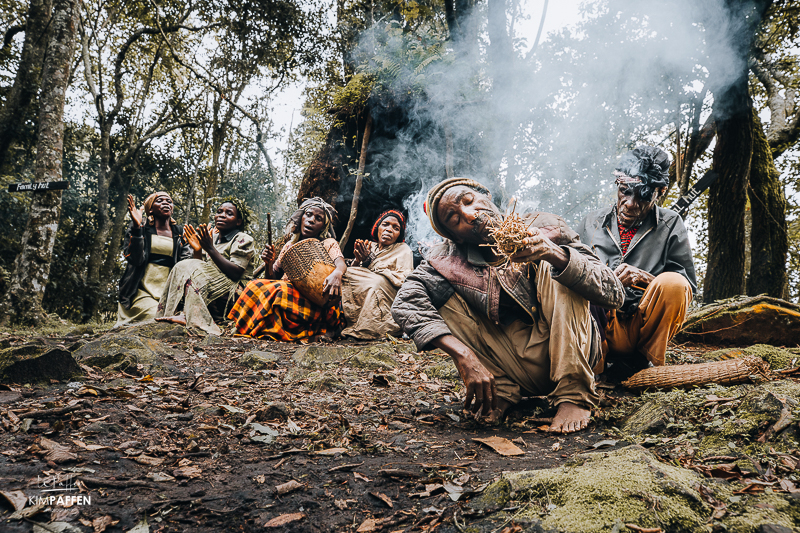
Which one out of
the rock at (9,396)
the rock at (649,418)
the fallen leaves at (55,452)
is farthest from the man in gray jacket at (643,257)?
the rock at (9,396)

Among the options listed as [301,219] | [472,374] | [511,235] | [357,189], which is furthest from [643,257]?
[357,189]

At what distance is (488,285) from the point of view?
2.77m

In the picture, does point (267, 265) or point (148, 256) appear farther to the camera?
point (148, 256)

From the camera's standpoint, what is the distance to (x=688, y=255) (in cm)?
351

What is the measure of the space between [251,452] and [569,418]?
69.1 inches

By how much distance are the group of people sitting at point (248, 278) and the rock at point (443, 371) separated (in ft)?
4.97

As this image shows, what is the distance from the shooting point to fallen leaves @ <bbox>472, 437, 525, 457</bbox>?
219 cm

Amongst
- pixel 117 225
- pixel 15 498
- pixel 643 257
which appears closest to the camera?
→ pixel 15 498

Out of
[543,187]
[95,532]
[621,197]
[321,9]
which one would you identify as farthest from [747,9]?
[321,9]

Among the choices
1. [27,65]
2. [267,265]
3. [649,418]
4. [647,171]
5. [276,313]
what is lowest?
[276,313]

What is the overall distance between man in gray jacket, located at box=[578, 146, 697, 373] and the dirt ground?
0.43m

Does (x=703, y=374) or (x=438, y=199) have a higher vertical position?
(x=438, y=199)

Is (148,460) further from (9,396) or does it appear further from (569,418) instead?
(569,418)

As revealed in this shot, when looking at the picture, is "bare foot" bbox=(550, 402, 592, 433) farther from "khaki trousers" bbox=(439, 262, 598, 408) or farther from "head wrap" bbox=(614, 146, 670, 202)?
"head wrap" bbox=(614, 146, 670, 202)
